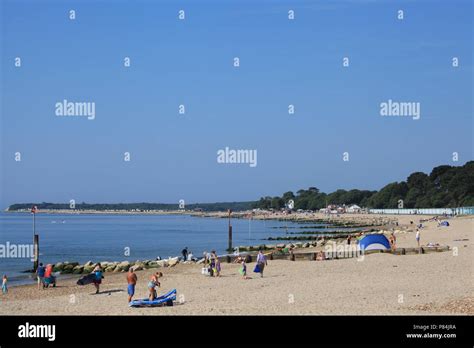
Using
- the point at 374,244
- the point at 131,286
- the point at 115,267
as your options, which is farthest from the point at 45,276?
the point at 374,244

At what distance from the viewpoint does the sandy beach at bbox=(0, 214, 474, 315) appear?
1906 centimetres

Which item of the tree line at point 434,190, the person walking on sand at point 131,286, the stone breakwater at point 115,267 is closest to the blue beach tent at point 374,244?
the stone breakwater at point 115,267

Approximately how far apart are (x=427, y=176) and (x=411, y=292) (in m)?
159

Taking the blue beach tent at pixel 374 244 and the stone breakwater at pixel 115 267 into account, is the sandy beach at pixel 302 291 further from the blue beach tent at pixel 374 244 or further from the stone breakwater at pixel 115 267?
the stone breakwater at pixel 115 267

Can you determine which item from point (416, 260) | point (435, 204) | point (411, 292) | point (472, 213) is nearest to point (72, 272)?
point (416, 260)

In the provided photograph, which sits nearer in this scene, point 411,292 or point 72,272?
point 411,292

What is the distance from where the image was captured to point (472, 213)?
118m

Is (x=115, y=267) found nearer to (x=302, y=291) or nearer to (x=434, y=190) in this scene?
(x=302, y=291)

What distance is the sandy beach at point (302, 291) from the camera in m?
19.1

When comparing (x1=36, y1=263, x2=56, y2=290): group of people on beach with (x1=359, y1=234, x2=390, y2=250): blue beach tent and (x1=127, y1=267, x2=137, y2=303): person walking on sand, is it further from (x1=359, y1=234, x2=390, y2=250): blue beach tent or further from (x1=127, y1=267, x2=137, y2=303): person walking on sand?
(x1=359, y1=234, x2=390, y2=250): blue beach tent
